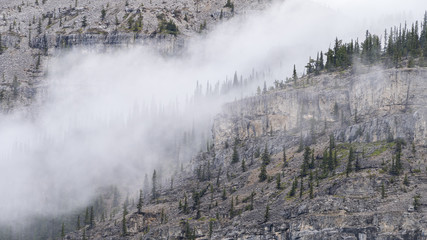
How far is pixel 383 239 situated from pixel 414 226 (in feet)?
28.9

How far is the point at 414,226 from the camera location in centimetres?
19788

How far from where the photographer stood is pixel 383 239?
199625 millimetres
